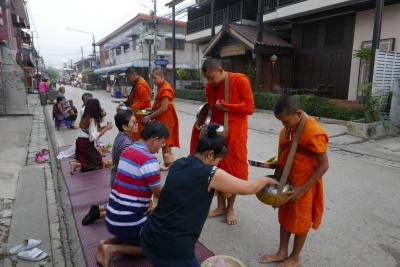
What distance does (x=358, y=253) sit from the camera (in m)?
2.77

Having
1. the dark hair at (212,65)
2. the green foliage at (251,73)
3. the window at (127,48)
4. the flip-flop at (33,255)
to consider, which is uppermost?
the window at (127,48)

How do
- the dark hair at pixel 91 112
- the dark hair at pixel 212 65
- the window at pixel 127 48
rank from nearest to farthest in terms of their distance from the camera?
the dark hair at pixel 212 65 → the dark hair at pixel 91 112 → the window at pixel 127 48

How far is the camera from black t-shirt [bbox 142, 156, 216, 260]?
1717 mm

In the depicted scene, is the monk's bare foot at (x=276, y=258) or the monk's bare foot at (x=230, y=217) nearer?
the monk's bare foot at (x=276, y=258)

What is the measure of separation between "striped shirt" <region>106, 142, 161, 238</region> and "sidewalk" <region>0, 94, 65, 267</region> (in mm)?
822

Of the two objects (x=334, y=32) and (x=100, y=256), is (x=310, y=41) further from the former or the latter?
(x=100, y=256)

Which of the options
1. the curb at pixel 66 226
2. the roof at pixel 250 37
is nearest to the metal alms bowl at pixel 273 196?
the curb at pixel 66 226

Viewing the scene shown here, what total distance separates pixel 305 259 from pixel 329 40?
39.7 ft

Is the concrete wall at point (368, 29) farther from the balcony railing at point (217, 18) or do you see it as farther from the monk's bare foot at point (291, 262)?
the monk's bare foot at point (291, 262)

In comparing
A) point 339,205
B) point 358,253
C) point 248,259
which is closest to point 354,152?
point 339,205

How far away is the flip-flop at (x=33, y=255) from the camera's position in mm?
2676

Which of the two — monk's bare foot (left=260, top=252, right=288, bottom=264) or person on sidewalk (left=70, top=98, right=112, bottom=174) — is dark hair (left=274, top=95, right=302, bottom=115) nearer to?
monk's bare foot (left=260, top=252, right=288, bottom=264)

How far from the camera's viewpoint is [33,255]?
106 inches

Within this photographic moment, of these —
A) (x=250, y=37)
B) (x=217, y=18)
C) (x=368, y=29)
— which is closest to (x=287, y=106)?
(x=368, y=29)
